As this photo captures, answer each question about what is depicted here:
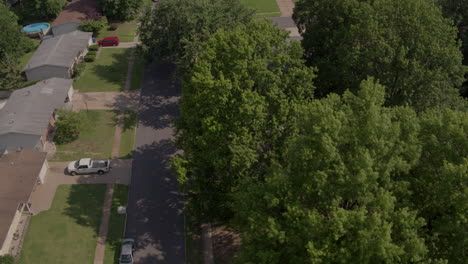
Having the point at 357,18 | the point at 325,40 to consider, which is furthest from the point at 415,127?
the point at 325,40

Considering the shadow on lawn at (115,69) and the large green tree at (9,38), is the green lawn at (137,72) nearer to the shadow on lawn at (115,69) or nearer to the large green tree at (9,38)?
the shadow on lawn at (115,69)

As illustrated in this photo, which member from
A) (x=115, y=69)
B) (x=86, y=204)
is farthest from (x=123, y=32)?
(x=86, y=204)

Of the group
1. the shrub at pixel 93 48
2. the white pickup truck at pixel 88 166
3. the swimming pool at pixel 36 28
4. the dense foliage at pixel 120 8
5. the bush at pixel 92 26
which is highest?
the dense foliage at pixel 120 8

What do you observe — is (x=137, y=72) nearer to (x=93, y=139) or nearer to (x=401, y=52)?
(x=93, y=139)

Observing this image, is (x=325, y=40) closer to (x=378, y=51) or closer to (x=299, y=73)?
(x=378, y=51)

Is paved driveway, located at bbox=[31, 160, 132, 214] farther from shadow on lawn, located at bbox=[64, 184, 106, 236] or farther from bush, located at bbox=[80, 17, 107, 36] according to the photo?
bush, located at bbox=[80, 17, 107, 36]

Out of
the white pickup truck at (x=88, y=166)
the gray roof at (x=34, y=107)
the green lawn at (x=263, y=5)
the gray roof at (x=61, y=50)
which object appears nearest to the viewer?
the white pickup truck at (x=88, y=166)

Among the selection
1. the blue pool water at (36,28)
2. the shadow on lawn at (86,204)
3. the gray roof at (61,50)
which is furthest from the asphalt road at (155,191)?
the blue pool water at (36,28)

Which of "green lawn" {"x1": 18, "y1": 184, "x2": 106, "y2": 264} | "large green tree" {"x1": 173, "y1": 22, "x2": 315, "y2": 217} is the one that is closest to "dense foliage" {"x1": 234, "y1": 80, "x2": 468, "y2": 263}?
"large green tree" {"x1": 173, "y1": 22, "x2": 315, "y2": 217}
